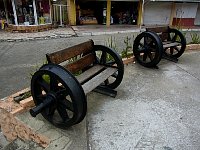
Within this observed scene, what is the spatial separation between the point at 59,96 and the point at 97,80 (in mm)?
795

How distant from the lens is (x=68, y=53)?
328cm

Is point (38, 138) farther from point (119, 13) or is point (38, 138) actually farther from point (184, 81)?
point (119, 13)

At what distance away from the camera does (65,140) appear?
2756mm

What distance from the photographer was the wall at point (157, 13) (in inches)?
554

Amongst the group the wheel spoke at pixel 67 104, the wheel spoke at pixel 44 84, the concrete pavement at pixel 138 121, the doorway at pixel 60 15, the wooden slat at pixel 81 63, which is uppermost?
the doorway at pixel 60 15

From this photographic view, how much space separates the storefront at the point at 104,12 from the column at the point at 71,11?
1.77ft

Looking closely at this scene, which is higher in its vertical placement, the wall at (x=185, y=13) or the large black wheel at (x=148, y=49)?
the wall at (x=185, y=13)

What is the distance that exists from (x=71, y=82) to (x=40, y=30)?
9.71 metres

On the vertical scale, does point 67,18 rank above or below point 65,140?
above

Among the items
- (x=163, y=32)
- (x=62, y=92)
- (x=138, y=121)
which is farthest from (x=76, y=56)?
(x=163, y=32)

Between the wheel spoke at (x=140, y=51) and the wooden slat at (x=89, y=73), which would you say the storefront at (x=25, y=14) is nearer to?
the wheel spoke at (x=140, y=51)

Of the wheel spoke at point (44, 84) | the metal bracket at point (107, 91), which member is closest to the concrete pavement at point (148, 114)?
the metal bracket at point (107, 91)

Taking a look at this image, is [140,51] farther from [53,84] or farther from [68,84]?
[68,84]

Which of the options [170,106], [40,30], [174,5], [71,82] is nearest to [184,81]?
[170,106]
